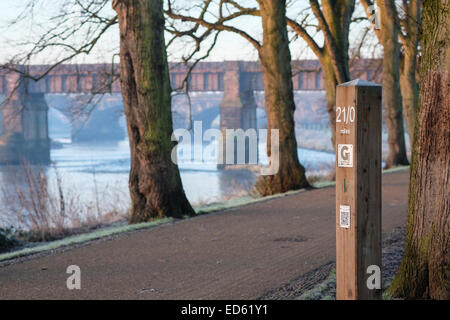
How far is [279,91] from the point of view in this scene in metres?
15.9

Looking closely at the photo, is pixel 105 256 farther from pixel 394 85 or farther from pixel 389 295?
pixel 394 85

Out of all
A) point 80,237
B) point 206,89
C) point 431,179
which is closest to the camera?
point 431,179

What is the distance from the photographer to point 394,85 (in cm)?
2261

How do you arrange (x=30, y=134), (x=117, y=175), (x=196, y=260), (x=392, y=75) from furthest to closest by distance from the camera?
(x=30, y=134) → (x=117, y=175) → (x=392, y=75) → (x=196, y=260)

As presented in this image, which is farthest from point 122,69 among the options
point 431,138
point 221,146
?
point 221,146

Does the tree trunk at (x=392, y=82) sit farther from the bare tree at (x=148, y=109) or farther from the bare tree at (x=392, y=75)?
the bare tree at (x=148, y=109)

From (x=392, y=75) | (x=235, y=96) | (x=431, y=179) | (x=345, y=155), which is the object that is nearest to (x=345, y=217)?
(x=345, y=155)

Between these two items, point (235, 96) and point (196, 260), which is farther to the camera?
point (235, 96)

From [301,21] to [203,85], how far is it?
35.4 meters

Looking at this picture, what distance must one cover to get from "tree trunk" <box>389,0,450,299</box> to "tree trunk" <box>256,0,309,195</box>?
10.3 metres

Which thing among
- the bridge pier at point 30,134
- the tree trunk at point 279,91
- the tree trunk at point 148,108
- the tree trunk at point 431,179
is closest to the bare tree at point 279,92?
the tree trunk at point 279,91

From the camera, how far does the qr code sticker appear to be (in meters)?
4.56

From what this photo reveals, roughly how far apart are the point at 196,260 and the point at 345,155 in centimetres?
361

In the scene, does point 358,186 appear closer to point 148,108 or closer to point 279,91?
point 148,108
